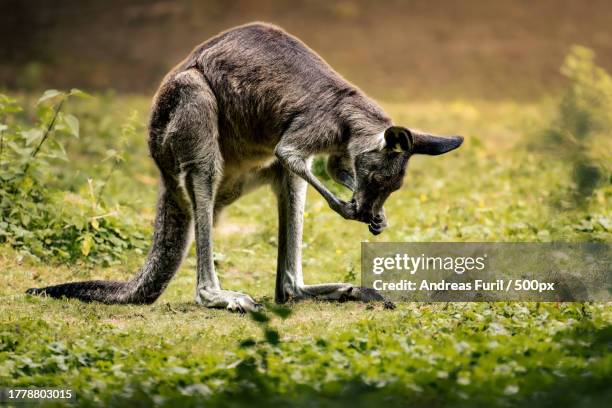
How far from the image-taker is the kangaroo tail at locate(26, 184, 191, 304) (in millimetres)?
6883

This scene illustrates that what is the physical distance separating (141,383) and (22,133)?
3952 mm

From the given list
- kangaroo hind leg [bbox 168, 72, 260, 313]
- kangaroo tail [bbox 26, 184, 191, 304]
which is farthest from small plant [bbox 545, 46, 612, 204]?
kangaroo tail [bbox 26, 184, 191, 304]

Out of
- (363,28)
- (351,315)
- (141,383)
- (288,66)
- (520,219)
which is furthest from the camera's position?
(363,28)

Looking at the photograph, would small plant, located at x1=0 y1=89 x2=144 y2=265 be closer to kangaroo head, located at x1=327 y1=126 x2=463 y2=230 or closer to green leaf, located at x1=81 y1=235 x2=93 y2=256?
green leaf, located at x1=81 y1=235 x2=93 y2=256

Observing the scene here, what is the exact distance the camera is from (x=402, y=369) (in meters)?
4.71

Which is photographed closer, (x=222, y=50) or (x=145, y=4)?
(x=222, y=50)

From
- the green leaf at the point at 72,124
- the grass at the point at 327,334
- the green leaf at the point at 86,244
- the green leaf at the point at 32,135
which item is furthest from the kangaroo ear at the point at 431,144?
the green leaf at the point at 32,135

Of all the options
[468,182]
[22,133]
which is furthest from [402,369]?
[468,182]

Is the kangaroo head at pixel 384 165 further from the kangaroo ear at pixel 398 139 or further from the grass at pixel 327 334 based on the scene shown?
the grass at pixel 327 334

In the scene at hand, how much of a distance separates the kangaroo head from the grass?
0.59m

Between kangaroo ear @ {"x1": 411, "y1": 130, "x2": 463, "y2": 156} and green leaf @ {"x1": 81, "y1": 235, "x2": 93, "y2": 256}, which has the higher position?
kangaroo ear @ {"x1": 411, "y1": 130, "x2": 463, "y2": 156}

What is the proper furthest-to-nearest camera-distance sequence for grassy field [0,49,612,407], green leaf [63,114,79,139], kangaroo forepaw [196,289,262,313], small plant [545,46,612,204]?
green leaf [63,114,79,139] < kangaroo forepaw [196,289,262,313] < grassy field [0,49,612,407] < small plant [545,46,612,204]

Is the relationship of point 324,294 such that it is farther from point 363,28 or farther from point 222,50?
point 363,28

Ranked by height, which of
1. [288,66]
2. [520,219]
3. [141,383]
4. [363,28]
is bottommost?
[141,383]
